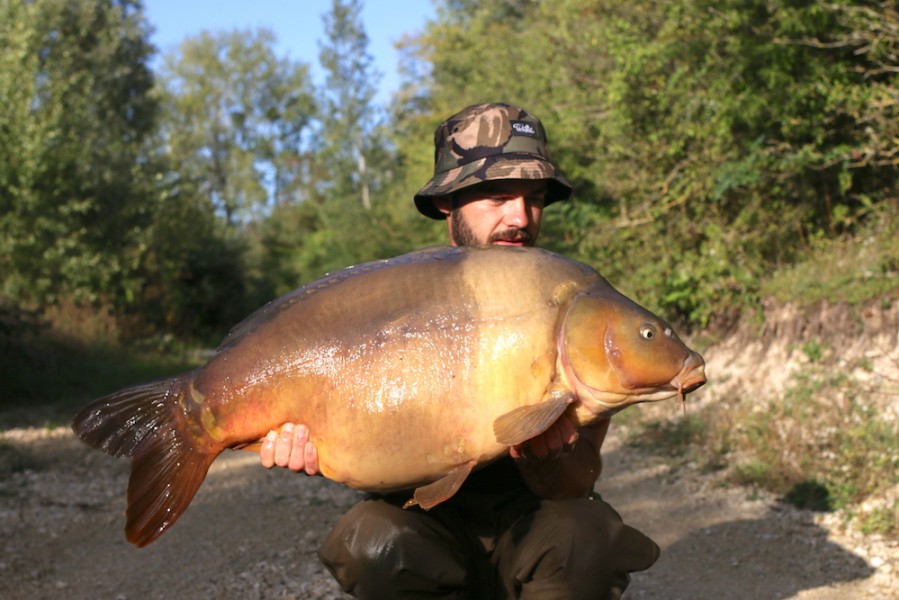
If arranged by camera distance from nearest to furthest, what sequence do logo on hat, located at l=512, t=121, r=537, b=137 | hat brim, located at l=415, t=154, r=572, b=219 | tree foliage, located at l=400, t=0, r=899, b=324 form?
hat brim, located at l=415, t=154, r=572, b=219 → logo on hat, located at l=512, t=121, r=537, b=137 → tree foliage, located at l=400, t=0, r=899, b=324

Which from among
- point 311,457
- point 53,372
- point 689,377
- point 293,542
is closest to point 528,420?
point 689,377

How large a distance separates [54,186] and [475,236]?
51.4ft

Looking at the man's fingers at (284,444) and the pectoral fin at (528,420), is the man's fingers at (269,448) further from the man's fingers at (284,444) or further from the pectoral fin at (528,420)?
the pectoral fin at (528,420)

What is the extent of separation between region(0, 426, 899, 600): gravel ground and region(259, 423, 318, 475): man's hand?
2062 millimetres

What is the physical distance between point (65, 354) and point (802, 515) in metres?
10.8

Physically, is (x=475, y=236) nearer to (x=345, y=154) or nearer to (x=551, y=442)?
(x=551, y=442)

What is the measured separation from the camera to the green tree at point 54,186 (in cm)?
1584

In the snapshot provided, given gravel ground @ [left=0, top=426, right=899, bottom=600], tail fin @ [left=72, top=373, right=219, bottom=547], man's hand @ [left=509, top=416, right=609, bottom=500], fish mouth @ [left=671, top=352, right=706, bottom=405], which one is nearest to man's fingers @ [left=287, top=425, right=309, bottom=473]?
tail fin @ [left=72, top=373, right=219, bottom=547]

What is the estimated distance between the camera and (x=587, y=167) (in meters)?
13.3

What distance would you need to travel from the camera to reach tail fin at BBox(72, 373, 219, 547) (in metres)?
2.25

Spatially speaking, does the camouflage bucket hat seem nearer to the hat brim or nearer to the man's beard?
the hat brim

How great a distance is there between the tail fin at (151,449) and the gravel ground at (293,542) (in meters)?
2.01

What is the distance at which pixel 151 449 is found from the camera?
2275 millimetres

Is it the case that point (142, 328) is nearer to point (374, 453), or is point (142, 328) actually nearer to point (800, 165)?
point (800, 165)
